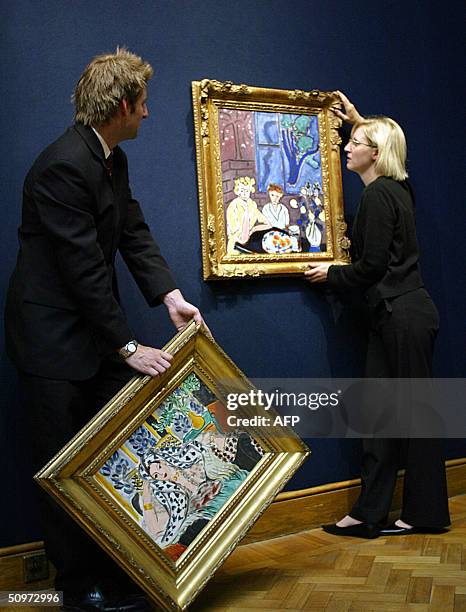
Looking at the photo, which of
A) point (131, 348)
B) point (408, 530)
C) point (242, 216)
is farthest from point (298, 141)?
point (408, 530)

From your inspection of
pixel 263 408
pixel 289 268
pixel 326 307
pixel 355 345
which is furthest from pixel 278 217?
pixel 263 408

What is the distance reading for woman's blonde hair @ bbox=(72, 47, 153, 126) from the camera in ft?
8.58

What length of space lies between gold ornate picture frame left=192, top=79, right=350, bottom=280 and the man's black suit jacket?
2.57 ft

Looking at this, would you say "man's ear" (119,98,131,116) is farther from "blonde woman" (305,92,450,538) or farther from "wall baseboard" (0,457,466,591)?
"wall baseboard" (0,457,466,591)

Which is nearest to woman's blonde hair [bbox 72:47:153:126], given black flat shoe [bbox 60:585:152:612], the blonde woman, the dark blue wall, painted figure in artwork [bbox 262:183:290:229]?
the dark blue wall

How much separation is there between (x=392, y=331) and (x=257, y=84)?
1245 millimetres

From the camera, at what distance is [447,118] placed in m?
4.21

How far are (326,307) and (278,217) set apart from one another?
495 millimetres

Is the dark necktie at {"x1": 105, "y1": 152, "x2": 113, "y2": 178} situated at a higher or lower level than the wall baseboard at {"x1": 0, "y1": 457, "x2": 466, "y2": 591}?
higher

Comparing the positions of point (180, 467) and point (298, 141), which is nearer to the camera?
point (180, 467)

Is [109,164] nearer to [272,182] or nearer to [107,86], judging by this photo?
[107,86]

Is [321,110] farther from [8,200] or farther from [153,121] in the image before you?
[8,200]

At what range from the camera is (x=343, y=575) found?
291cm

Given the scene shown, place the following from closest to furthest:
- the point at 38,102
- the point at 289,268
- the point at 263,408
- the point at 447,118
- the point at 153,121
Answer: the point at 263,408 → the point at 38,102 → the point at 153,121 → the point at 289,268 → the point at 447,118
